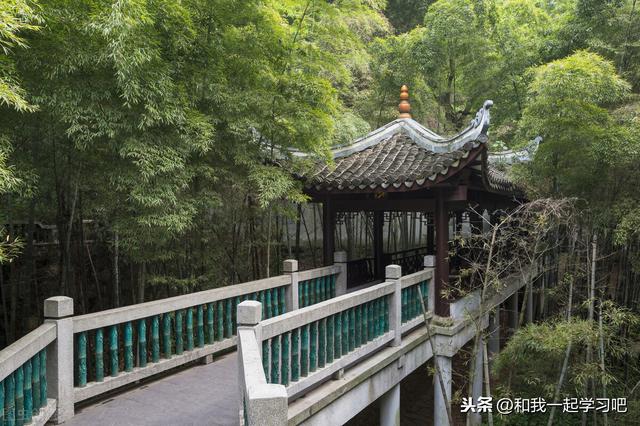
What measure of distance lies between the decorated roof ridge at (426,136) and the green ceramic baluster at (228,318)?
6.42ft

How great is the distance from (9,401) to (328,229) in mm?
4651

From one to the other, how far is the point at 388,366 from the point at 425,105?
7394 millimetres

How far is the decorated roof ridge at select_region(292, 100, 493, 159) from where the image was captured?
5117mm

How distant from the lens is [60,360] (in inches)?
126

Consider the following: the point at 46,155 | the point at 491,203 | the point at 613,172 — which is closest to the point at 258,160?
the point at 46,155

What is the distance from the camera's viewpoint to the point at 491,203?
834 cm

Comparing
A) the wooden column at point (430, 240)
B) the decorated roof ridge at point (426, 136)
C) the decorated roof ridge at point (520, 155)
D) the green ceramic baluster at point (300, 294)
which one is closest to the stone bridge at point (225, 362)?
the green ceramic baluster at point (300, 294)

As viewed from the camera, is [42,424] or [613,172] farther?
[613,172]

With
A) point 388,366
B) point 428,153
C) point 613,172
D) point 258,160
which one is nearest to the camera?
point 388,366

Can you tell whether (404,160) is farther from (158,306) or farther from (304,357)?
(158,306)

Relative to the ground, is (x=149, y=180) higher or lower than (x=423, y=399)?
higher

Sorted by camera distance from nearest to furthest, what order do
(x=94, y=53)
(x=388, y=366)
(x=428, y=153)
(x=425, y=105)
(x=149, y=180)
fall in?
1. (x=94, y=53)
2. (x=149, y=180)
3. (x=388, y=366)
4. (x=428, y=153)
5. (x=425, y=105)

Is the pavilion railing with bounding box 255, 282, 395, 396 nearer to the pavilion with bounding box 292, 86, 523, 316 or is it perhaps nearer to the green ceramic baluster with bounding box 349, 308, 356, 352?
the green ceramic baluster with bounding box 349, 308, 356, 352

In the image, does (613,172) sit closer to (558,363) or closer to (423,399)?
(558,363)
